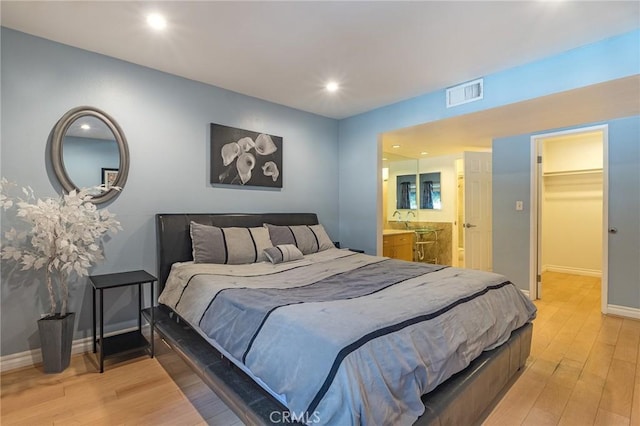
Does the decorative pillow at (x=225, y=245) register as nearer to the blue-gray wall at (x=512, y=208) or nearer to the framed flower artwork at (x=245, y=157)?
the framed flower artwork at (x=245, y=157)

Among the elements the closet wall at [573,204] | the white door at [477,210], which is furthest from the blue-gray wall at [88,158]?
the closet wall at [573,204]

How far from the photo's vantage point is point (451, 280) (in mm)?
2166

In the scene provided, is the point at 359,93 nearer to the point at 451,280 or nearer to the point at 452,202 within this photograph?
the point at 451,280

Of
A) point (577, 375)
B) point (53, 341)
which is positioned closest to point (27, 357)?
point (53, 341)

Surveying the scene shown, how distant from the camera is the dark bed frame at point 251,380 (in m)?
1.42

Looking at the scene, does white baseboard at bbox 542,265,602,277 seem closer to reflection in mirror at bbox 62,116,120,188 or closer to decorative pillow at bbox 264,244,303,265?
decorative pillow at bbox 264,244,303,265

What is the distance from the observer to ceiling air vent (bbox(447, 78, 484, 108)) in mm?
3012

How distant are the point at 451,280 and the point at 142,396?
7.17 ft

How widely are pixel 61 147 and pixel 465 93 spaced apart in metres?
3.64

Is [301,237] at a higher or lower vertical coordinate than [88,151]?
lower

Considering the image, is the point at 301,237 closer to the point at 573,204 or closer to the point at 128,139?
the point at 128,139

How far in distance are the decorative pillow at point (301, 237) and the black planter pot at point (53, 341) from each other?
5.76 ft

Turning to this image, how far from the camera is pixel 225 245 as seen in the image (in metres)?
2.81

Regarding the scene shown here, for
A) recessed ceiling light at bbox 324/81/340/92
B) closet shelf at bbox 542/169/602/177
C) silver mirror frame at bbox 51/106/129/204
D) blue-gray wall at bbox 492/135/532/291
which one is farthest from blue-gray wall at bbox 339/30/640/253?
closet shelf at bbox 542/169/602/177
